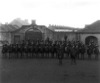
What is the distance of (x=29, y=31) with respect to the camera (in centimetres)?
3114

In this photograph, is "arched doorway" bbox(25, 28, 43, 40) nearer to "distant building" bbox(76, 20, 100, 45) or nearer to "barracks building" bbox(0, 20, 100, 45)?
"barracks building" bbox(0, 20, 100, 45)

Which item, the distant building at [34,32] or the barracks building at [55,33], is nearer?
the barracks building at [55,33]

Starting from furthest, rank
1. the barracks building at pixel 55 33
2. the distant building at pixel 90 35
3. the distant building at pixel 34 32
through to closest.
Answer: the distant building at pixel 34 32 < the barracks building at pixel 55 33 < the distant building at pixel 90 35

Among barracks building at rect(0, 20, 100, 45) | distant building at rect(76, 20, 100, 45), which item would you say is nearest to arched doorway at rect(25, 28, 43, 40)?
barracks building at rect(0, 20, 100, 45)

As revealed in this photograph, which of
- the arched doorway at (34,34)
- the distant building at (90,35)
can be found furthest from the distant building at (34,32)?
the distant building at (90,35)

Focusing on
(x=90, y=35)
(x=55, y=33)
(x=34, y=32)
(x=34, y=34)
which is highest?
(x=34, y=32)

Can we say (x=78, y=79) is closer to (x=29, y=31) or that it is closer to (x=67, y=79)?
(x=67, y=79)

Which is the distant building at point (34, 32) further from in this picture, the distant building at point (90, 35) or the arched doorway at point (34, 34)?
the distant building at point (90, 35)

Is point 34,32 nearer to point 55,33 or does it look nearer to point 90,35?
point 55,33

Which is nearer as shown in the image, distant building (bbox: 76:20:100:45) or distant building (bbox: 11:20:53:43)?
distant building (bbox: 76:20:100:45)

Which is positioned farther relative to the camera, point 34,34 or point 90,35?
point 34,34

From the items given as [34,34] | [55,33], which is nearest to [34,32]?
[34,34]

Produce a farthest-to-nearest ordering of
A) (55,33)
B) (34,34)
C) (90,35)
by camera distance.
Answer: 1. (34,34)
2. (55,33)
3. (90,35)

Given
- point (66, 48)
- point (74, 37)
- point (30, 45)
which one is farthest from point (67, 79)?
point (74, 37)
